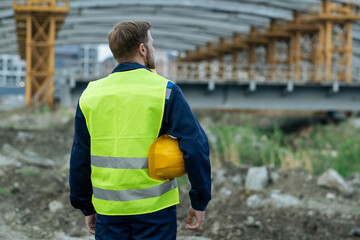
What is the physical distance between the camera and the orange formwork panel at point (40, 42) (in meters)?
19.9

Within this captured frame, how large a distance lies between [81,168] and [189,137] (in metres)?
0.70

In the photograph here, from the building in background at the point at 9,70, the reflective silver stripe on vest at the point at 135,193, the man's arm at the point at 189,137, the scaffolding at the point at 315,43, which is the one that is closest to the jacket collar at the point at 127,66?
the man's arm at the point at 189,137

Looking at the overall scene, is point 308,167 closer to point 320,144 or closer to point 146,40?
point 320,144

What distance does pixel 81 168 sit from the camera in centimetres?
267

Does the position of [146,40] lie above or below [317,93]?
above

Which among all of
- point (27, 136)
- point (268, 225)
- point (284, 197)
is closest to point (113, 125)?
point (268, 225)

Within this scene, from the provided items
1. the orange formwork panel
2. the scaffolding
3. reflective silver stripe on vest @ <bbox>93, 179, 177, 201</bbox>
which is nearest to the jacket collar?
reflective silver stripe on vest @ <bbox>93, 179, 177, 201</bbox>

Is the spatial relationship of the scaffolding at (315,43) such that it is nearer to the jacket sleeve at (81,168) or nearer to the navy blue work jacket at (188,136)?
the jacket sleeve at (81,168)

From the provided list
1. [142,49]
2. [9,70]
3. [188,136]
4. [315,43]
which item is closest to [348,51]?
[315,43]

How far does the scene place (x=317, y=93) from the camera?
23.2m

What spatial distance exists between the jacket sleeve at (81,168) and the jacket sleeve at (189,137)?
0.50m

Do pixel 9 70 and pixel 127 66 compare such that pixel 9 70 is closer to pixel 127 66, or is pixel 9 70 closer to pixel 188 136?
pixel 127 66

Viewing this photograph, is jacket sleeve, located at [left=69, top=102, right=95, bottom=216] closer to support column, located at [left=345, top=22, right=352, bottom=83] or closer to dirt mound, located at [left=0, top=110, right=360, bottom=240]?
dirt mound, located at [left=0, top=110, right=360, bottom=240]

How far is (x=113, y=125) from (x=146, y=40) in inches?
19.2
